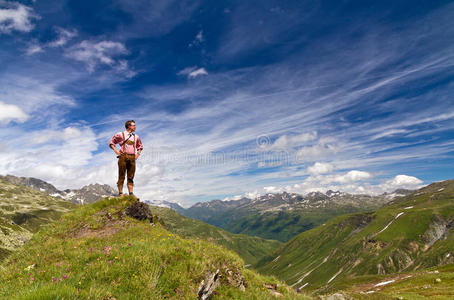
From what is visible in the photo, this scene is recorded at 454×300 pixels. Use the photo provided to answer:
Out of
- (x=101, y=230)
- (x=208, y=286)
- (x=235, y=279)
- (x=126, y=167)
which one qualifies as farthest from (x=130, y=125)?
(x=208, y=286)

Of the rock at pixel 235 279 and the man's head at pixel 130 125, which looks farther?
the man's head at pixel 130 125

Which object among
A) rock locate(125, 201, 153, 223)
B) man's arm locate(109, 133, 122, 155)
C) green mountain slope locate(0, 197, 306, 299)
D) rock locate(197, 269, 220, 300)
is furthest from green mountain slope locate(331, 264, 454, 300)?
man's arm locate(109, 133, 122, 155)

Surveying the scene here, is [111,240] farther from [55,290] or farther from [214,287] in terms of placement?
[55,290]

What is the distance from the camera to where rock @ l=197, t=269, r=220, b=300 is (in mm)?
8070

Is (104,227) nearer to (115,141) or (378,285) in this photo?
(115,141)

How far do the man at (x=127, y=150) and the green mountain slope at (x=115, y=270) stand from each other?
465 cm

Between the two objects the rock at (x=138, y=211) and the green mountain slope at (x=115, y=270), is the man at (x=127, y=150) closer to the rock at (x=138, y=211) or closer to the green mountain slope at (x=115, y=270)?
the rock at (x=138, y=211)

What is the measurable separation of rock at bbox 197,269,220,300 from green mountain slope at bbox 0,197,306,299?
Answer: 17 cm

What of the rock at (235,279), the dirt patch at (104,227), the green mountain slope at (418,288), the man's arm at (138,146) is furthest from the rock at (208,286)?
the green mountain slope at (418,288)

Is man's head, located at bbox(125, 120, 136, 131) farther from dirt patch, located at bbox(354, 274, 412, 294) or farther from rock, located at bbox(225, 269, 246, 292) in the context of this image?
dirt patch, located at bbox(354, 274, 412, 294)

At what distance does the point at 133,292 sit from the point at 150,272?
823mm

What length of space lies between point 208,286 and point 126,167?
11.8 meters

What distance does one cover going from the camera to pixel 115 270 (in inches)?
286

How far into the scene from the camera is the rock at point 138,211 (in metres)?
16.0
